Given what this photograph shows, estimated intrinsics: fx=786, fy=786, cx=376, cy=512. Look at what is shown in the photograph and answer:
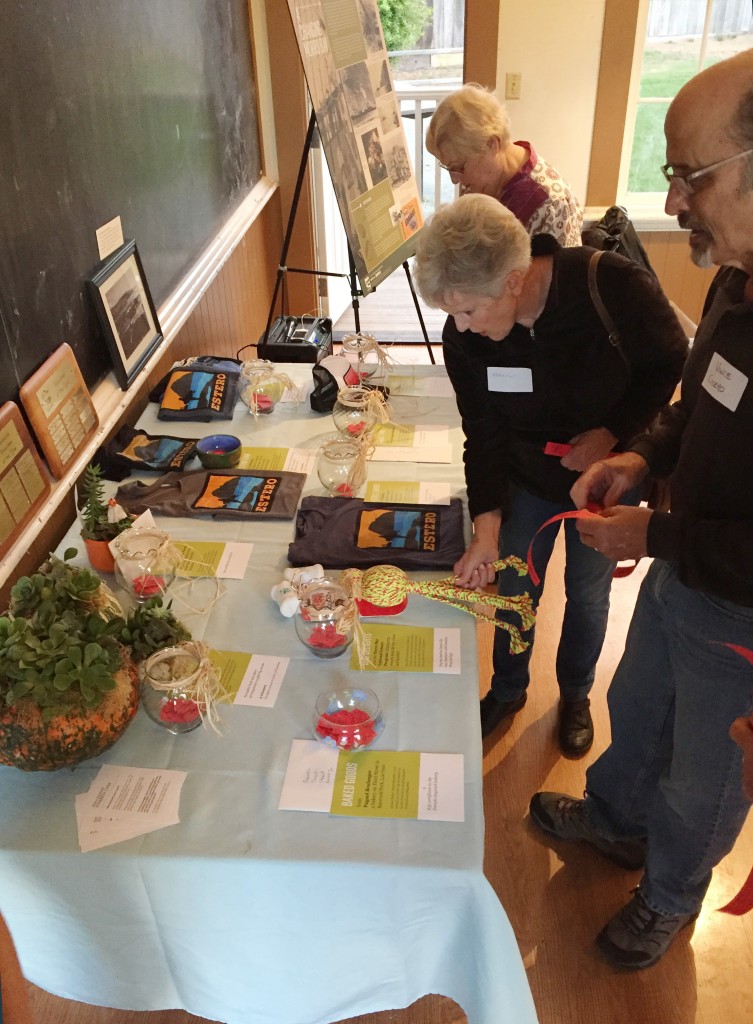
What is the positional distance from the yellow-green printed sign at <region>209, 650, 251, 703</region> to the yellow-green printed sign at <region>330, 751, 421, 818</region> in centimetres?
23

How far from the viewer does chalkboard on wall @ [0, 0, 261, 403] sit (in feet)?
5.17

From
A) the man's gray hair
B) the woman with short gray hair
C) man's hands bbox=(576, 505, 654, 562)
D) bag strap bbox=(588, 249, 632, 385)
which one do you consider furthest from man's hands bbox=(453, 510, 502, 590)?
the man's gray hair

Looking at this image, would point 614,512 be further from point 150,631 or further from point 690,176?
point 150,631

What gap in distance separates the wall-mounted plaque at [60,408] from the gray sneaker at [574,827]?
1.34 meters

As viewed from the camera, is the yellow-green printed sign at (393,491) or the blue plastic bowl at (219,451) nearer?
the yellow-green printed sign at (393,491)

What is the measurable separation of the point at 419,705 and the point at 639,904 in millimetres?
756

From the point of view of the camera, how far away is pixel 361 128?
287 cm

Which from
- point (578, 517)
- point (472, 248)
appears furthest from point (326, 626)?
point (472, 248)

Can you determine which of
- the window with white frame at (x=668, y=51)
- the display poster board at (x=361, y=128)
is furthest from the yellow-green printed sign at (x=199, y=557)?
the window with white frame at (x=668, y=51)

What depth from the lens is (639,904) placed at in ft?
5.22

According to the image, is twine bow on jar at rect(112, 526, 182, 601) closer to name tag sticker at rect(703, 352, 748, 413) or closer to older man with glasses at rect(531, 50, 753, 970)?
older man with glasses at rect(531, 50, 753, 970)

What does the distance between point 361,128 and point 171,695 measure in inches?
93.8

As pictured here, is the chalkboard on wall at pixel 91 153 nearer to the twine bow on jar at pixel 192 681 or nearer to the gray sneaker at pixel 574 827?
the twine bow on jar at pixel 192 681

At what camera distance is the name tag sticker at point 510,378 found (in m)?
1.56
